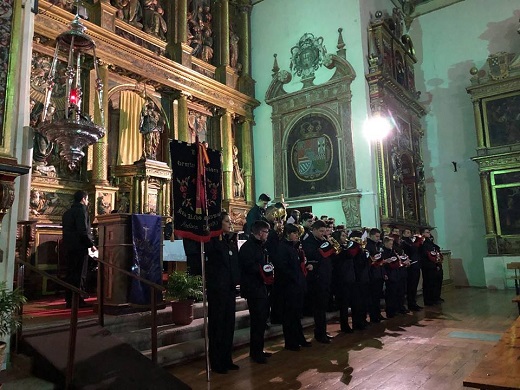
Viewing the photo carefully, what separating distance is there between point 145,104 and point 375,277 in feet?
23.3

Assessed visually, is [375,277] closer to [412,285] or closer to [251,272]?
[412,285]

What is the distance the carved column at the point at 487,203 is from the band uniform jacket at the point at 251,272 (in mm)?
11266

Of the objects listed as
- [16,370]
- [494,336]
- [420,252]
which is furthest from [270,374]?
[420,252]

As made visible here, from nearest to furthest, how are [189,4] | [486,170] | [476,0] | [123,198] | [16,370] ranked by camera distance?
[16,370] → [123,198] → [189,4] → [486,170] → [476,0]

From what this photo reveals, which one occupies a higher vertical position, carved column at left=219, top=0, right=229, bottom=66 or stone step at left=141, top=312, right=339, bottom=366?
carved column at left=219, top=0, right=229, bottom=66

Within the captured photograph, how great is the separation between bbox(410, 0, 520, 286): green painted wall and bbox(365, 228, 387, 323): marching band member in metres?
8.40

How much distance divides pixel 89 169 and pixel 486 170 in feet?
39.1

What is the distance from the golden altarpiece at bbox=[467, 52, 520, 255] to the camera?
13.4 m

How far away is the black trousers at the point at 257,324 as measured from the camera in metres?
4.77

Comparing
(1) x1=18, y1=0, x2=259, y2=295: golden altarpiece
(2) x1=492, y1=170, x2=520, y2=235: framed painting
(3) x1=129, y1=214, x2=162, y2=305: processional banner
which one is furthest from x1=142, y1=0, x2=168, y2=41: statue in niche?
(2) x1=492, y1=170, x2=520, y2=235: framed painting

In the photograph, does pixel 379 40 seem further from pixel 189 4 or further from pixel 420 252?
pixel 420 252

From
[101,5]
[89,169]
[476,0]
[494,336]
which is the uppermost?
[476,0]

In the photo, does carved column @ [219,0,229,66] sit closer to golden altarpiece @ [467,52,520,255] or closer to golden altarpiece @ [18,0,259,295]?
golden altarpiece @ [18,0,259,295]

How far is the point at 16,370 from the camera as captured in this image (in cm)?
380
